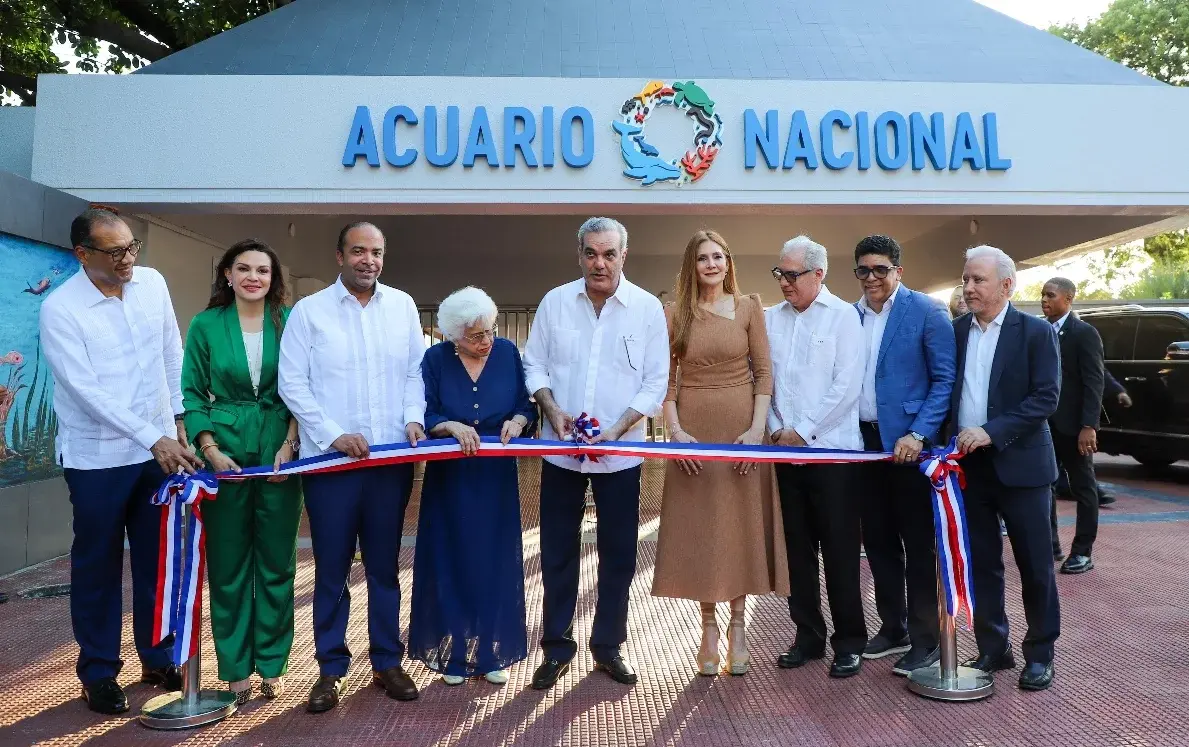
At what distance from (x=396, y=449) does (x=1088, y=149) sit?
24.8 ft

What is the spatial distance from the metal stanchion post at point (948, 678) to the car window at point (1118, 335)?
828cm

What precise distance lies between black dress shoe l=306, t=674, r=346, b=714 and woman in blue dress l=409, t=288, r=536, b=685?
349 millimetres

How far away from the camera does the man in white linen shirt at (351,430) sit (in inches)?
144

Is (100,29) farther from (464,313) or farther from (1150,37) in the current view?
(1150,37)

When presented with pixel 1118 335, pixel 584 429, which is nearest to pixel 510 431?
pixel 584 429

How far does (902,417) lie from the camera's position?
3965 mm

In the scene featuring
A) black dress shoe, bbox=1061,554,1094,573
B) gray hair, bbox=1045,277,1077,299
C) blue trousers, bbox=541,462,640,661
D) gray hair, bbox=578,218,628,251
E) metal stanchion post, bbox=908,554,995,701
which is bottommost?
black dress shoe, bbox=1061,554,1094,573

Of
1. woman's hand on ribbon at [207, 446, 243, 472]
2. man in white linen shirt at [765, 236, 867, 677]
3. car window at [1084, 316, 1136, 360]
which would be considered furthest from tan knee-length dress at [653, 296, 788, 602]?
car window at [1084, 316, 1136, 360]

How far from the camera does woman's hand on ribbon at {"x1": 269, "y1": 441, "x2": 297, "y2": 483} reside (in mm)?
3641

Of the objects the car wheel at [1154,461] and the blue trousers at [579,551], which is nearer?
the blue trousers at [579,551]

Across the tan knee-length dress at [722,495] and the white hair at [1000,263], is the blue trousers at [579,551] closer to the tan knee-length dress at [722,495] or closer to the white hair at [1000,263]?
the tan knee-length dress at [722,495]

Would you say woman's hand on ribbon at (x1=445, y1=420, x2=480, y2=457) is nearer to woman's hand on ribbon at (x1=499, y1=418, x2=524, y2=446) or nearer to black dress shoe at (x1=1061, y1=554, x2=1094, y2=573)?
woman's hand on ribbon at (x1=499, y1=418, x2=524, y2=446)

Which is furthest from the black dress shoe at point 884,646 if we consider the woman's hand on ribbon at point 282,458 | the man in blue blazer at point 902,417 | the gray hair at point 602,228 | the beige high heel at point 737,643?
the woman's hand on ribbon at point 282,458

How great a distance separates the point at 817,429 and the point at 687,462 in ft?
1.99
